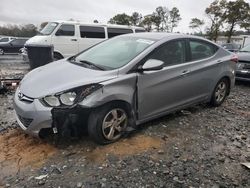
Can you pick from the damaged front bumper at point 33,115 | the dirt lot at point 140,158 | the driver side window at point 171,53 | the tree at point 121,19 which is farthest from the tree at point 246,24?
the damaged front bumper at point 33,115

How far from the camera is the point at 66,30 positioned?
38.5ft

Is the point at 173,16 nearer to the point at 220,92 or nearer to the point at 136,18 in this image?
the point at 136,18

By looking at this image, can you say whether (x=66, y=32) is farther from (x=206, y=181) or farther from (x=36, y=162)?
(x=206, y=181)

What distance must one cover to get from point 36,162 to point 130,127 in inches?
56.4

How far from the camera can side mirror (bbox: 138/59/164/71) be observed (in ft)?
13.8

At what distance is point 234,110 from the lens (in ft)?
19.9

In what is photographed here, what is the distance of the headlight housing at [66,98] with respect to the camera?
3643 mm

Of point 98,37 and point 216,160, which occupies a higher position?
point 98,37

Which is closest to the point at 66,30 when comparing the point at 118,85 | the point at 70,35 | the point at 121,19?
the point at 70,35

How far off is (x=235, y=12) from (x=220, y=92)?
114 ft

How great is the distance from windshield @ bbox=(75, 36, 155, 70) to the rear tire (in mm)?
2081

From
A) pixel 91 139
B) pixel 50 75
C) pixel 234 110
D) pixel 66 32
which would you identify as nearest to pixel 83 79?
pixel 50 75

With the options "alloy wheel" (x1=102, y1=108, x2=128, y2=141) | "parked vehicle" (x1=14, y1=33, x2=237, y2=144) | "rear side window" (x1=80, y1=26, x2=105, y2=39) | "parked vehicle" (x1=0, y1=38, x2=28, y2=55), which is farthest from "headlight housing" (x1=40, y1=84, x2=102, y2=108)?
"parked vehicle" (x1=0, y1=38, x2=28, y2=55)

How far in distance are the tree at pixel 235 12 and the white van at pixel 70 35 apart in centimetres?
2885
